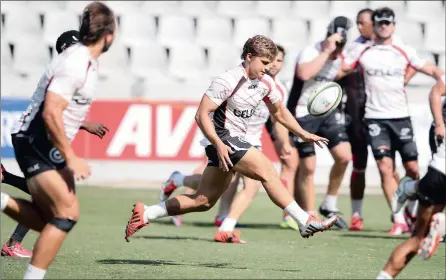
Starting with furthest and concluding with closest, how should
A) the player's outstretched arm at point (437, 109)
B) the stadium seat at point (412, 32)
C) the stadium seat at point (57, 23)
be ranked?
the stadium seat at point (412, 32) < the stadium seat at point (57, 23) < the player's outstretched arm at point (437, 109)

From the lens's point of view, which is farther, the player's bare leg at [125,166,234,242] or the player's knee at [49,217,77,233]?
the player's bare leg at [125,166,234,242]

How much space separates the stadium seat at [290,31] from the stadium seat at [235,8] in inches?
24.2

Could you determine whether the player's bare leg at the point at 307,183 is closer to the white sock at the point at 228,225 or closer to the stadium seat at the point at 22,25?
the white sock at the point at 228,225

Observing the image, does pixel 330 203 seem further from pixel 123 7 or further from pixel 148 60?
pixel 123 7

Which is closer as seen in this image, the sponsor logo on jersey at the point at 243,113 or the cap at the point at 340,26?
the sponsor logo on jersey at the point at 243,113

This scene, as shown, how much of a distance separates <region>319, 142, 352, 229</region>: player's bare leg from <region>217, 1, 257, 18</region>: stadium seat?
340 inches

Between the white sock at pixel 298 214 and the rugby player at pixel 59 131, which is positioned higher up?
the rugby player at pixel 59 131

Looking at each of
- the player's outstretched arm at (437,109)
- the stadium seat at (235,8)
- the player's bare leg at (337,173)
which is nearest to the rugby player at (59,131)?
the player's outstretched arm at (437,109)

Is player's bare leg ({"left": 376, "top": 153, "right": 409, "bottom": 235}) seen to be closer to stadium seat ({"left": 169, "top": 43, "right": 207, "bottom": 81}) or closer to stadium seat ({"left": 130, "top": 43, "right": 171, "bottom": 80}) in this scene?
stadium seat ({"left": 169, "top": 43, "right": 207, "bottom": 81})

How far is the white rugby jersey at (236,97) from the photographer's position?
8969 mm

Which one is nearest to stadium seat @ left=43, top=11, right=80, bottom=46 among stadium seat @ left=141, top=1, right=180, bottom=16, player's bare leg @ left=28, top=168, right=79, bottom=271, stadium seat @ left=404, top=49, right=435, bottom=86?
stadium seat @ left=141, top=1, right=180, bottom=16

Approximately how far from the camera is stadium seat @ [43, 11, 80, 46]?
20.7m

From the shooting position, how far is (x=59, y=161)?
23.9 feet

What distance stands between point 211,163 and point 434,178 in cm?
259
